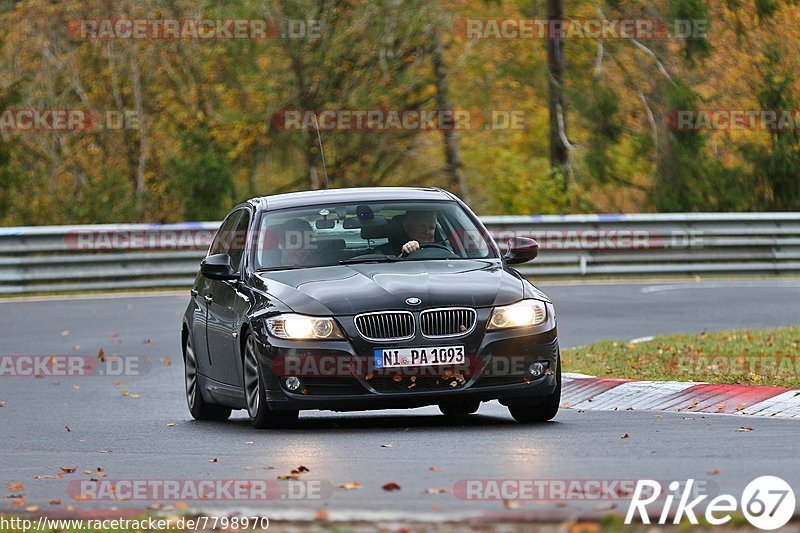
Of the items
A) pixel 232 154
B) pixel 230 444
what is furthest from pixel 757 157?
pixel 230 444

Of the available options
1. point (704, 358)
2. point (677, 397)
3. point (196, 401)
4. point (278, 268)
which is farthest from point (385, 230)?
point (704, 358)

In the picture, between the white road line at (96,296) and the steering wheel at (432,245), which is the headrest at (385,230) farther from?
the white road line at (96,296)

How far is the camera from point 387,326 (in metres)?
11.4

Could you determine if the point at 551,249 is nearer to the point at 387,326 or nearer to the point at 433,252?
the point at 433,252

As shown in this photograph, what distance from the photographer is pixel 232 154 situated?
40.6 meters

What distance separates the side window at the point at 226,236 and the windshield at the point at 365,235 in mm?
793

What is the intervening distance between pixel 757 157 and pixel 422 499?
31475 millimetres

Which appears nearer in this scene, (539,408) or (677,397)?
(539,408)

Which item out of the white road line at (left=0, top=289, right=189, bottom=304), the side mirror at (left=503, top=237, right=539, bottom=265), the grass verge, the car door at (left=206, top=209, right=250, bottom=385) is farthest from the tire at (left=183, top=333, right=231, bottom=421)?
the white road line at (left=0, top=289, right=189, bottom=304)

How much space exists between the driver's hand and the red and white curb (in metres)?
1.88

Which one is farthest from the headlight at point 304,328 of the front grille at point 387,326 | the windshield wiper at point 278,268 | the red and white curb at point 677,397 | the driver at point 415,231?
the red and white curb at point 677,397

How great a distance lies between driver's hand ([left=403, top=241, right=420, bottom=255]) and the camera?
12625 mm

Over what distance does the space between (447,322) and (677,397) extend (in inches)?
101

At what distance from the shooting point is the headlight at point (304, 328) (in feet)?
37.5
